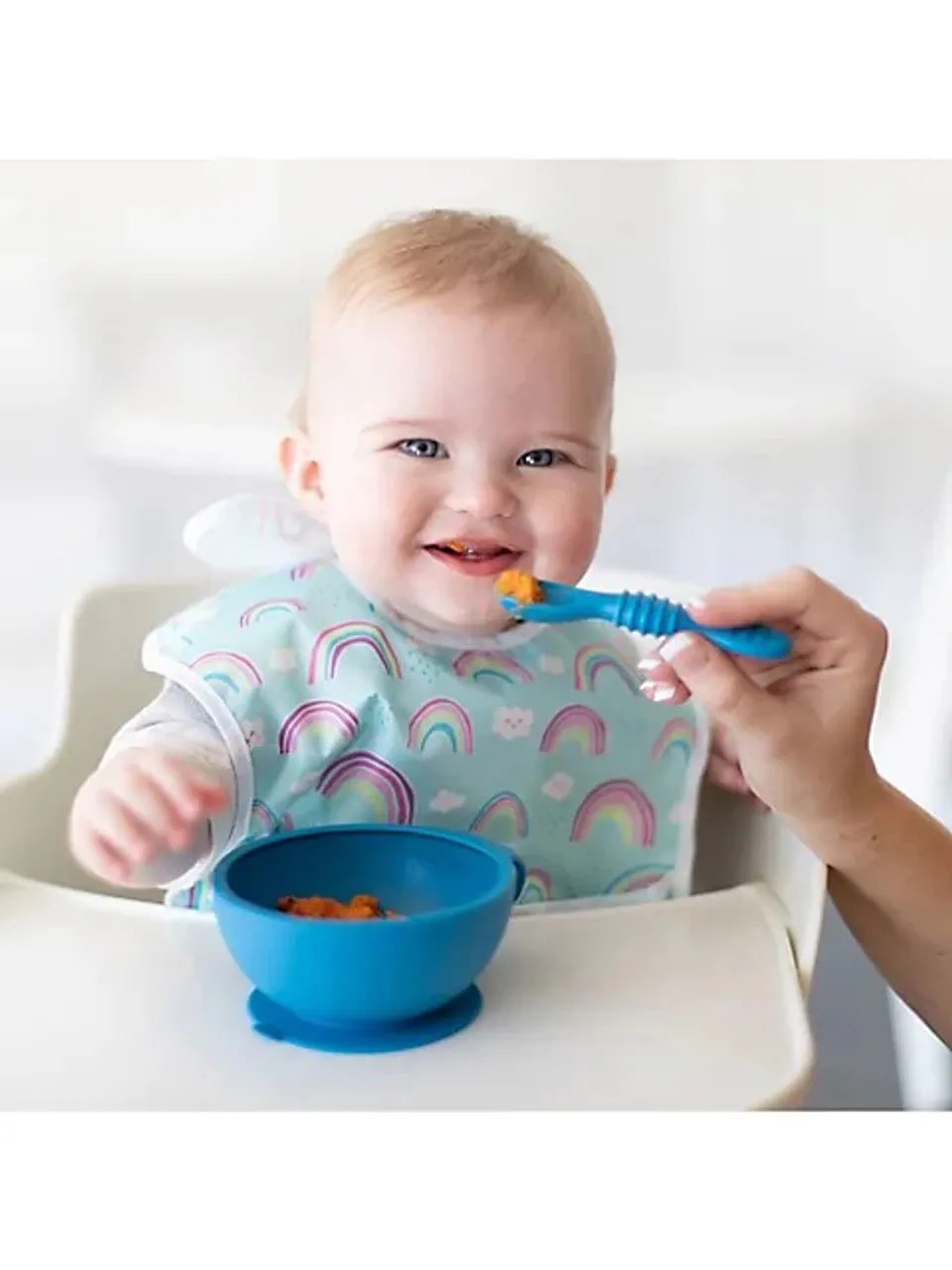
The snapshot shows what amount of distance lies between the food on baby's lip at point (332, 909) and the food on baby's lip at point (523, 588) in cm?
16

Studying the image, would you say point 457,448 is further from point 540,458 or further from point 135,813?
point 135,813

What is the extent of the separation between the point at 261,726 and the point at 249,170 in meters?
0.28

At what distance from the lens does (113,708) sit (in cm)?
87

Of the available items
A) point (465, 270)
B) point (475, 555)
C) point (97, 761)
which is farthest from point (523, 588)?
point (97, 761)

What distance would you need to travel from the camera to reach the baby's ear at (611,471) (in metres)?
0.81

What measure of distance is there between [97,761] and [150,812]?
0.18 m

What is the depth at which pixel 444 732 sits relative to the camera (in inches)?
32.1

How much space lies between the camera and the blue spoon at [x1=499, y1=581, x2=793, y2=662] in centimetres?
66

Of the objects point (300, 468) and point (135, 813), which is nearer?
point (135, 813)

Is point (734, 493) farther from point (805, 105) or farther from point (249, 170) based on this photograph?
point (249, 170)

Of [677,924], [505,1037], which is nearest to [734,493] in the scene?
[677,924]

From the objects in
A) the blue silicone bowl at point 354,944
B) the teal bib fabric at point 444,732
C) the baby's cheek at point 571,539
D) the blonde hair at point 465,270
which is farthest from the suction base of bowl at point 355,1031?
the blonde hair at point 465,270

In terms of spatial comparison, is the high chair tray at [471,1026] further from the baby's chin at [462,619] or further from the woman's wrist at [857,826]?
the baby's chin at [462,619]

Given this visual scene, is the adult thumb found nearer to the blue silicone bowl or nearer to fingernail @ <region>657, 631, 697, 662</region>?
fingernail @ <region>657, 631, 697, 662</region>
